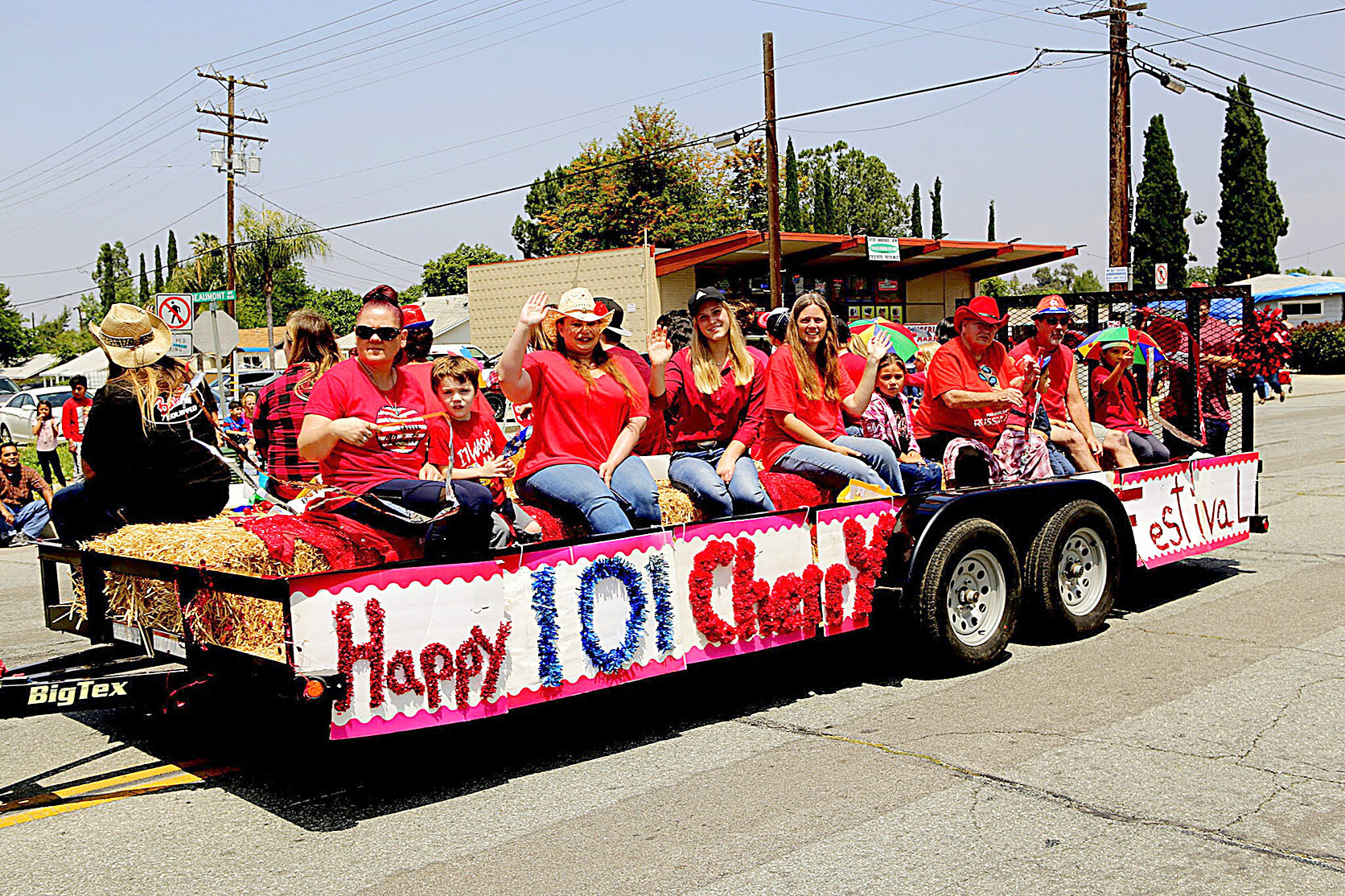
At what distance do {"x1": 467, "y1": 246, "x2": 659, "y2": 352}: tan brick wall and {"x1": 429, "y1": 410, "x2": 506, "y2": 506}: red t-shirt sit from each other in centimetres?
2584

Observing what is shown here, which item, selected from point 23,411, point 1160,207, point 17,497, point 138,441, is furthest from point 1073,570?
point 1160,207

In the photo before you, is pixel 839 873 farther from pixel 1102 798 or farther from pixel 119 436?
pixel 119 436

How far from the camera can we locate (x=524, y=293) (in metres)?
40.1

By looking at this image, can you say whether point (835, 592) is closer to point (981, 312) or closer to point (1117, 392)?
point (981, 312)

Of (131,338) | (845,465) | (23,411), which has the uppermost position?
(131,338)

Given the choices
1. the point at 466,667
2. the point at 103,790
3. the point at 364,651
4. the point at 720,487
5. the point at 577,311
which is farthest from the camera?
the point at 720,487

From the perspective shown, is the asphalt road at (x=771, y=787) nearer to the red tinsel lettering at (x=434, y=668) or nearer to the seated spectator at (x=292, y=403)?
the red tinsel lettering at (x=434, y=668)

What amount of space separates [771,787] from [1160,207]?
58.0 m

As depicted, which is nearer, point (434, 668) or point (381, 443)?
point (434, 668)

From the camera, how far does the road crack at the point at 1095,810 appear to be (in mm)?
4207

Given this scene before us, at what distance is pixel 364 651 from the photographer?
4691 millimetres

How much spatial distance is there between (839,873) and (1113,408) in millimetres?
5710

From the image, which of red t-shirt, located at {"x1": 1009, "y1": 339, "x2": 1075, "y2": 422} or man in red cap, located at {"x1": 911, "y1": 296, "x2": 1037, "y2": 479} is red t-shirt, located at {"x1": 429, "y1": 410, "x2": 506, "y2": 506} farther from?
red t-shirt, located at {"x1": 1009, "y1": 339, "x2": 1075, "y2": 422}

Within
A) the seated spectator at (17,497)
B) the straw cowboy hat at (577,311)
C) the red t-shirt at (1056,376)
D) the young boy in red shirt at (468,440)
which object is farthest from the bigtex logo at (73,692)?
the seated spectator at (17,497)
